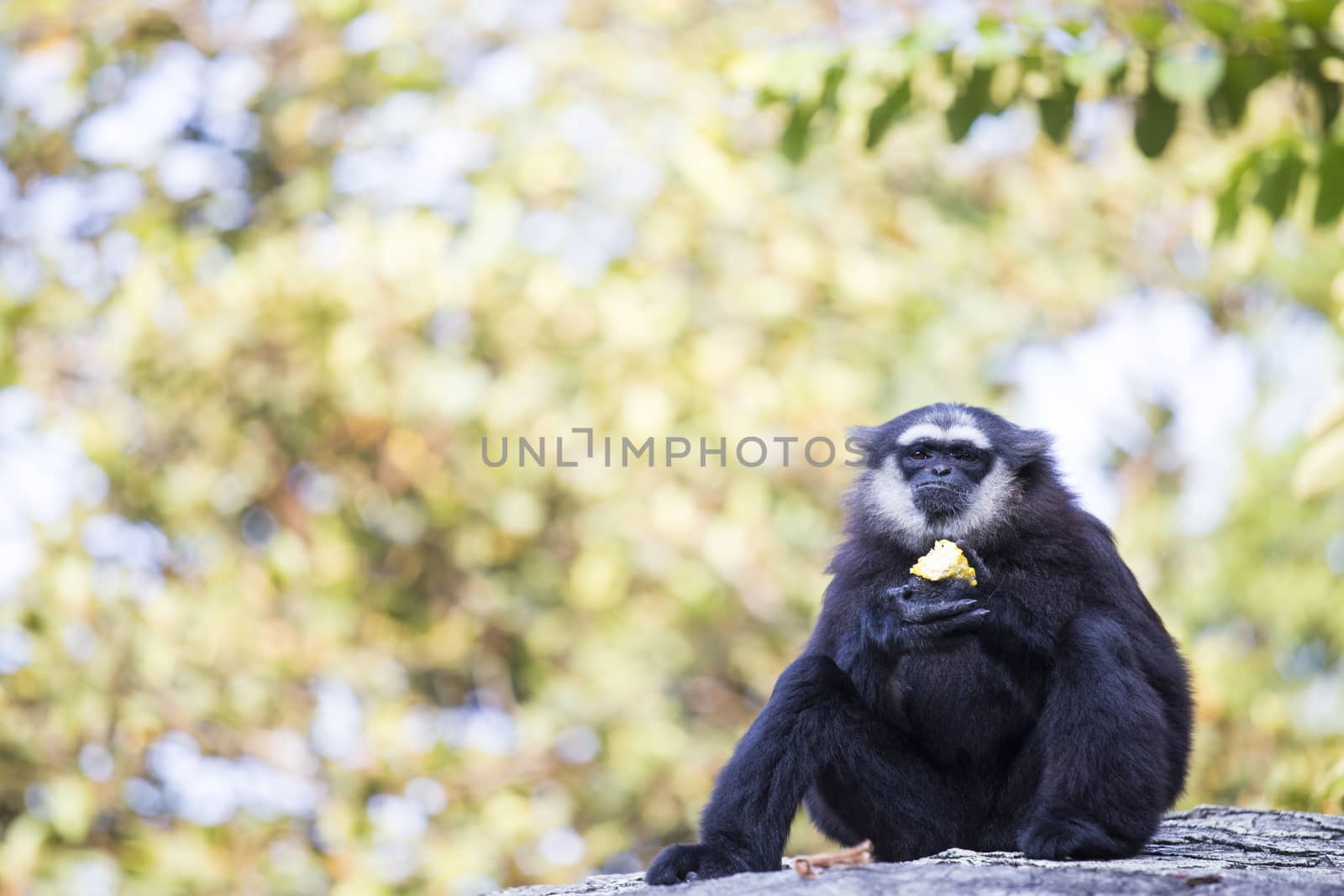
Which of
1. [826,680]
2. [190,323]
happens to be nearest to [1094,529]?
[826,680]

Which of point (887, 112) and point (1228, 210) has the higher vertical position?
point (887, 112)

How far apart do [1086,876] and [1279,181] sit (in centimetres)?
292

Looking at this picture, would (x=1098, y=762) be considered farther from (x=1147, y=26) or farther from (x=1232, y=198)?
(x=1147, y=26)

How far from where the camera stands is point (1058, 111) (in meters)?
5.32

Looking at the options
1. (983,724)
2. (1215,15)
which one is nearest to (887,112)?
(1215,15)

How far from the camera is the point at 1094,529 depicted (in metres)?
4.86

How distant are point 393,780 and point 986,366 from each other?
5535 mm

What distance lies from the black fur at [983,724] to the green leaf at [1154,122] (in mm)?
1602

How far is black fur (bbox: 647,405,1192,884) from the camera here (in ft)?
13.7

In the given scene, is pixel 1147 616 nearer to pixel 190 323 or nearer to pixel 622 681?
pixel 622 681
